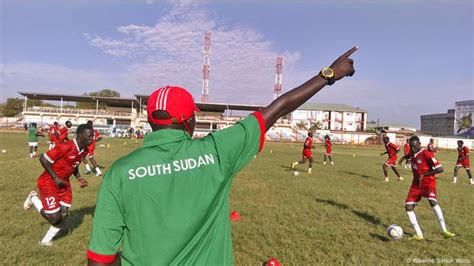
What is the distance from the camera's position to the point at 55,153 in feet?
21.9

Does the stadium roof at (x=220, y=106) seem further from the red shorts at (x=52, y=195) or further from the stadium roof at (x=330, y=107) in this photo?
the red shorts at (x=52, y=195)

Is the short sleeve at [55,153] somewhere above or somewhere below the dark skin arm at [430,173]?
above

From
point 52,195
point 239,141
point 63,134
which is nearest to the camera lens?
point 239,141

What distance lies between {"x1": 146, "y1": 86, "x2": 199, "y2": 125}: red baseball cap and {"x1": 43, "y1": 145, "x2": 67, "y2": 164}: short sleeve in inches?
222

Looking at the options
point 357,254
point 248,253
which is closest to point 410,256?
point 357,254

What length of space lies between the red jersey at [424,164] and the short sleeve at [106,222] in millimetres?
7720

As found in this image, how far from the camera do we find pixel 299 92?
86.6 inches

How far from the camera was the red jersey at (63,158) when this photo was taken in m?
6.65

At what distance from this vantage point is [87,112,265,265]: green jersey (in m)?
1.71

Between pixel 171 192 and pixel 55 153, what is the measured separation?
5854 mm

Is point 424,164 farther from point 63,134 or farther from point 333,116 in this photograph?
point 333,116

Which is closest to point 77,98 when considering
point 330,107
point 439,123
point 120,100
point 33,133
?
point 120,100

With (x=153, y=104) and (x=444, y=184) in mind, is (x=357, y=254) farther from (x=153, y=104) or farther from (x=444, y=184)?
(x=444, y=184)

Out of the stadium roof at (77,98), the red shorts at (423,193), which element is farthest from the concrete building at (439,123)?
the red shorts at (423,193)
